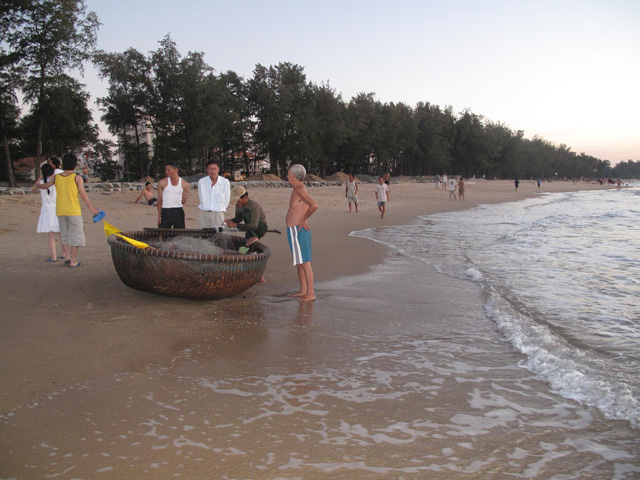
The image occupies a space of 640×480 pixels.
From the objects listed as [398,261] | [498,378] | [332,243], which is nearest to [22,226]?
[332,243]

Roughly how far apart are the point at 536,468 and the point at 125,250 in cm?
457

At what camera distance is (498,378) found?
387cm

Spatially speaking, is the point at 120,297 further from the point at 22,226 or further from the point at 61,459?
the point at 22,226

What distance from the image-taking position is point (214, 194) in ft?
23.6

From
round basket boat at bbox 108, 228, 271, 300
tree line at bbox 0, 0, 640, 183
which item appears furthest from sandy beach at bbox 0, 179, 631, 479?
tree line at bbox 0, 0, 640, 183

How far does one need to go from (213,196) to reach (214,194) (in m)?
0.04

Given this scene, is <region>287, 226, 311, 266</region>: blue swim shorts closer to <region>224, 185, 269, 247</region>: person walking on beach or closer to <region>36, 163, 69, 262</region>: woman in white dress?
<region>224, 185, 269, 247</region>: person walking on beach

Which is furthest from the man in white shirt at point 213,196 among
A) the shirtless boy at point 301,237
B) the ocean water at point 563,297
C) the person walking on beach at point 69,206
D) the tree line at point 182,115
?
the tree line at point 182,115

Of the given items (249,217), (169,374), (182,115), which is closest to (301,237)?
(249,217)

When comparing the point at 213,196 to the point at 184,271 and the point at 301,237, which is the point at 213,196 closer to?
the point at 301,237

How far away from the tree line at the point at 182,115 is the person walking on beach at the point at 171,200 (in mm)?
23957

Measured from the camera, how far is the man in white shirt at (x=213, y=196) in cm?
710

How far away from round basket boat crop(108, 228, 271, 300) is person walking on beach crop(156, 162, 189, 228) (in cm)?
169

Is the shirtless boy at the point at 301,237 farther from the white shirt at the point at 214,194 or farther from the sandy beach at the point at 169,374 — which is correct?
the white shirt at the point at 214,194
